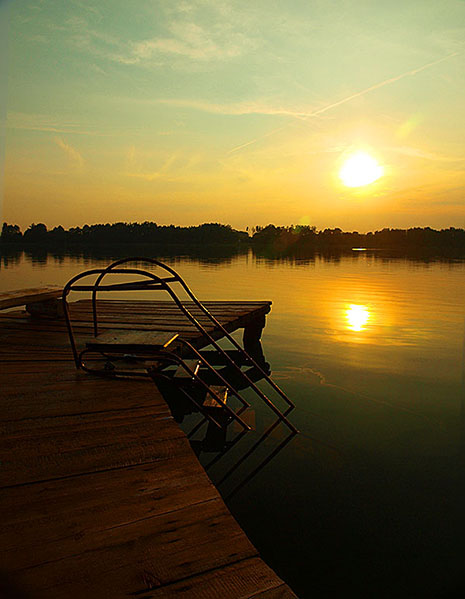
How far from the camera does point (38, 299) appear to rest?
6551 mm

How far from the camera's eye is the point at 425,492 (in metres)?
3.64

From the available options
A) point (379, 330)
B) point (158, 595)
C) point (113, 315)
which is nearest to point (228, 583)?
point (158, 595)

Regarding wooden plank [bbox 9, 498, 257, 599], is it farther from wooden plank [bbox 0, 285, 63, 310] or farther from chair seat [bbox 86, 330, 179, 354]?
wooden plank [bbox 0, 285, 63, 310]

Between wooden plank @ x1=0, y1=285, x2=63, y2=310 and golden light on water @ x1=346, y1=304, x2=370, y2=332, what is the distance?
7830 mm

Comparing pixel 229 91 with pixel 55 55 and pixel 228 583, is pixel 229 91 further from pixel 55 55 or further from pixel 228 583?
pixel 228 583

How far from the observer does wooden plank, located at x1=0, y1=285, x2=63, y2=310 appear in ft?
19.0

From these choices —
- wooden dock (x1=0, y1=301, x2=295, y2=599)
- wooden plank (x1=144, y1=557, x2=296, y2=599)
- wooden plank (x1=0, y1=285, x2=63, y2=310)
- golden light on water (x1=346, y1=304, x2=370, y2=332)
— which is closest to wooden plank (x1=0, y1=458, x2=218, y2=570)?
wooden dock (x1=0, y1=301, x2=295, y2=599)

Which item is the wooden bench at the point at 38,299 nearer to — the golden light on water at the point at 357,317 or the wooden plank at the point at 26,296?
the wooden plank at the point at 26,296

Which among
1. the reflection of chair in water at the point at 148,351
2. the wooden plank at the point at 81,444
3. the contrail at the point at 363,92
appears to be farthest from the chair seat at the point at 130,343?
the contrail at the point at 363,92

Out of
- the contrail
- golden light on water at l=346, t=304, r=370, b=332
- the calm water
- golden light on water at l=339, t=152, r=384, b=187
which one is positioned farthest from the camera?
golden light on water at l=339, t=152, r=384, b=187

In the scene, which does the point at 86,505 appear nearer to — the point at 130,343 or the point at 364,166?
the point at 130,343

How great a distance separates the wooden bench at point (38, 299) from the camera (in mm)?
6066

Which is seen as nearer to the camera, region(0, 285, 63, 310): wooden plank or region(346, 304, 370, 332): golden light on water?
region(0, 285, 63, 310): wooden plank

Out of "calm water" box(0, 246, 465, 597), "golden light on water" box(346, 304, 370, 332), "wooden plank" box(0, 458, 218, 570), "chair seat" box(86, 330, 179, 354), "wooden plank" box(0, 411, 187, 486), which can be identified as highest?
Answer: "chair seat" box(86, 330, 179, 354)
